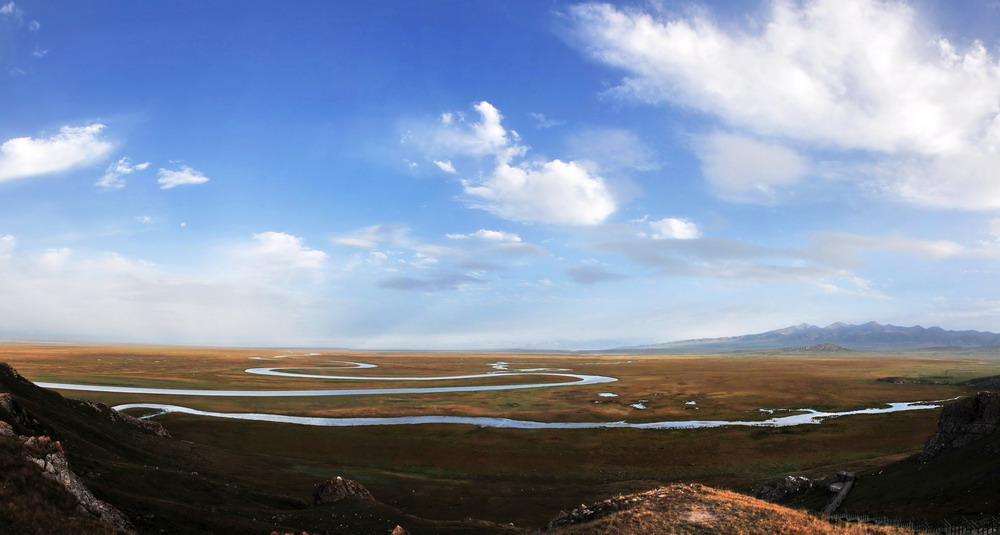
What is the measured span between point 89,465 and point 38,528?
12.7 meters

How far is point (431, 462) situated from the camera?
1881 inches

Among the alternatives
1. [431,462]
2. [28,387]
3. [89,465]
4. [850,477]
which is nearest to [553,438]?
[431,462]

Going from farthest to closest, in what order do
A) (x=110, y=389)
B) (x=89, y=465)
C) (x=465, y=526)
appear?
1. (x=110, y=389)
2. (x=465, y=526)
3. (x=89, y=465)

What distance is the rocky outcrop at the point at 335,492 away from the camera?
28.8 metres

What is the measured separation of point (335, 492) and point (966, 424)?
37.7 m

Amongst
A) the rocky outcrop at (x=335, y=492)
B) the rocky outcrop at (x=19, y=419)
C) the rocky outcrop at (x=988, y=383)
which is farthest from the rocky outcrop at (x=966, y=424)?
the rocky outcrop at (x=988, y=383)

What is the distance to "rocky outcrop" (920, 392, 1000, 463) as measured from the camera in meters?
28.0

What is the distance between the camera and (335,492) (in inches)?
1144

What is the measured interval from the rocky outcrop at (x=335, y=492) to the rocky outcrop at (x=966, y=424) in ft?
113

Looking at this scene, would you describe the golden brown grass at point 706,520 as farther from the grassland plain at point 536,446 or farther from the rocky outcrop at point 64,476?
the rocky outcrop at point 64,476

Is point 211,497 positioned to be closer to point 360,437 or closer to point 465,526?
point 465,526

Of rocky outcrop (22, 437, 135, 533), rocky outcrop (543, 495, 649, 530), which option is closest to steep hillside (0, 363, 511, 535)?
rocky outcrop (22, 437, 135, 533)

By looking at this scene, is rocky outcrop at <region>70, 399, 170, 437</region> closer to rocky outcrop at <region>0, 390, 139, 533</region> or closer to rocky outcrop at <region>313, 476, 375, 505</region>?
rocky outcrop at <region>313, 476, 375, 505</region>

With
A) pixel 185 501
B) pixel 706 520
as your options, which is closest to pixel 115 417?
pixel 185 501
